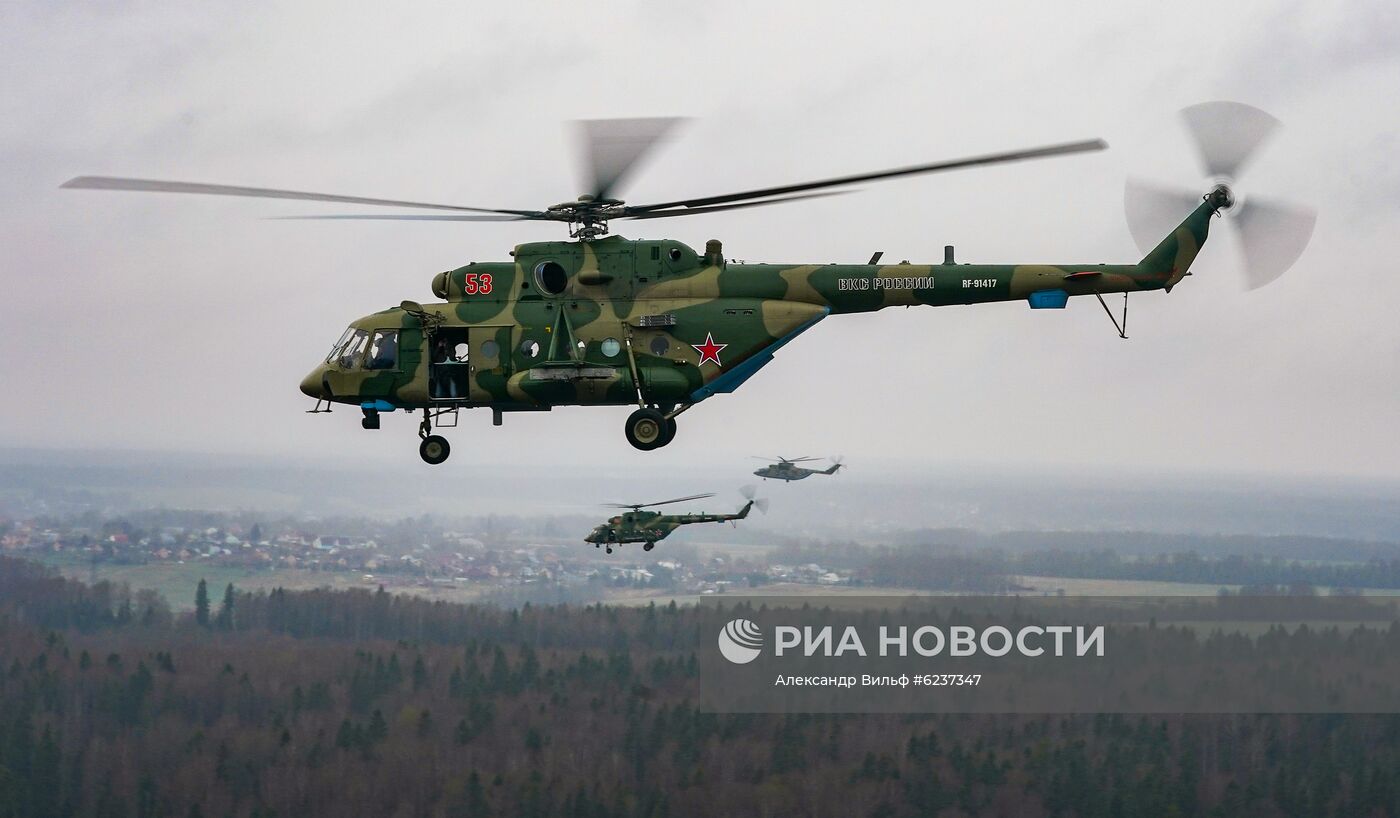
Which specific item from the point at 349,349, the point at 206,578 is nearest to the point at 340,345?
the point at 349,349

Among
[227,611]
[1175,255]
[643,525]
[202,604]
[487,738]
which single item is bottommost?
[487,738]

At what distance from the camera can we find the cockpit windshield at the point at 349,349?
1304 inches

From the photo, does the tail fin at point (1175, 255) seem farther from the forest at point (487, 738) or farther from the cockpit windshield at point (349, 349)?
the forest at point (487, 738)

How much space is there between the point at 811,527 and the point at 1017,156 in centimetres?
7547

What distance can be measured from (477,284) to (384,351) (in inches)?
88.3

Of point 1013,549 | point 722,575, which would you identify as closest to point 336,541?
point 722,575

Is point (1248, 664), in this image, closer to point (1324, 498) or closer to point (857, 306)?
point (1324, 498)

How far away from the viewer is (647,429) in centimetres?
3191

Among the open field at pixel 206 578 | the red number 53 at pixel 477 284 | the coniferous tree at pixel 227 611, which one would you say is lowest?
the coniferous tree at pixel 227 611

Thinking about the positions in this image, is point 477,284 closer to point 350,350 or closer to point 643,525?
point 350,350

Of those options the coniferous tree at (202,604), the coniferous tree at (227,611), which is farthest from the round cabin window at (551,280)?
the coniferous tree at (202,604)

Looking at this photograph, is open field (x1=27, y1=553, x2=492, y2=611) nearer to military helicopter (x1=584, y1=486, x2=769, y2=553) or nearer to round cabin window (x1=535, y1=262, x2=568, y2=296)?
military helicopter (x1=584, y1=486, x2=769, y2=553)

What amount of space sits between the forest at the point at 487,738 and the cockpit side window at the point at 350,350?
93.9m

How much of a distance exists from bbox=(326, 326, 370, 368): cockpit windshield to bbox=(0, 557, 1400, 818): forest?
3695 inches
